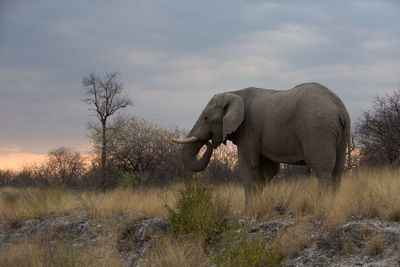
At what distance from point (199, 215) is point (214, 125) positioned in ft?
9.05

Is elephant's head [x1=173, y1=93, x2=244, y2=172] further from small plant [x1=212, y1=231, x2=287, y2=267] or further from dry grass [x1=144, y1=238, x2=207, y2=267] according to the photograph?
small plant [x1=212, y1=231, x2=287, y2=267]

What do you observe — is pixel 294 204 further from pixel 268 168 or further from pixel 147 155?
pixel 147 155

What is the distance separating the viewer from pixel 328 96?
8.78 m

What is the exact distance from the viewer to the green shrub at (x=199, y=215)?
7.98m

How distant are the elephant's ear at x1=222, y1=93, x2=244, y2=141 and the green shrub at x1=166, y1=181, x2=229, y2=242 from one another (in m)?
1.44

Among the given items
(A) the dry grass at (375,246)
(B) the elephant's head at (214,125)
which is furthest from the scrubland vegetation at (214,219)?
(B) the elephant's head at (214,125)

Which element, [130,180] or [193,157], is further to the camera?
[130,180]

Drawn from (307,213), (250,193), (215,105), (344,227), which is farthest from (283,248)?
(215,105)

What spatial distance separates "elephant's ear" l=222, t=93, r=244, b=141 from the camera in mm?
9492

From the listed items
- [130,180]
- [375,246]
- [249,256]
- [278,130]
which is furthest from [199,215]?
[130,180]

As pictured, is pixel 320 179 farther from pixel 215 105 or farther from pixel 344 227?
pixel 215 105

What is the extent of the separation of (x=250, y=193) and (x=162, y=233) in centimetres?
204

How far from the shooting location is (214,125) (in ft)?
33.6

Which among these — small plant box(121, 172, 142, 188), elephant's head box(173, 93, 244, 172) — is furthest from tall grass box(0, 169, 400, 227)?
small plant box(121, 172, 142, 188)
